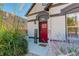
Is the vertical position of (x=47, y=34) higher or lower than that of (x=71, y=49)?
higher

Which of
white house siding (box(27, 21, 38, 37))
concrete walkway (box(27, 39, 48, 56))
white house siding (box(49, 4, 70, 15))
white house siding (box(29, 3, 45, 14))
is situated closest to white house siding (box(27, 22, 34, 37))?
white house siding (box(27, 21, 38, 37))

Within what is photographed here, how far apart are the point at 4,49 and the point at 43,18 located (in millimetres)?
854

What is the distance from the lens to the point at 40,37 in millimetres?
3920

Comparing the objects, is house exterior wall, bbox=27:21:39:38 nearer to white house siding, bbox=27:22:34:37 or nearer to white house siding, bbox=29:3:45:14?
white house siding, bbox=27:22:34:37

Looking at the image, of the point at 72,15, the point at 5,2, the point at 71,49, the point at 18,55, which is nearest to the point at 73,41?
the point at 71,49

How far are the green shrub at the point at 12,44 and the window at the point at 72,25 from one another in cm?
76

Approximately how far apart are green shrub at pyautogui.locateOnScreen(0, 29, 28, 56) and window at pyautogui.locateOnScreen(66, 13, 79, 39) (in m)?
0.76

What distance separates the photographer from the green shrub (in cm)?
382

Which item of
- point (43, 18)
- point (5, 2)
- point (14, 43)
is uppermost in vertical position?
point (5, 2)

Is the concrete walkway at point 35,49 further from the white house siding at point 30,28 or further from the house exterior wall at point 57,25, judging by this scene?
the house exterior wall at point 57,25

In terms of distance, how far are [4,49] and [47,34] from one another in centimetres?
78

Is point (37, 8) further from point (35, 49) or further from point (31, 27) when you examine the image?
point (35, 49)

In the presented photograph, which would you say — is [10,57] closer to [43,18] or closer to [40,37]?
[40,37]

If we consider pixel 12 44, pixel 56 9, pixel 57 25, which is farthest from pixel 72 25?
pixel 12 44
